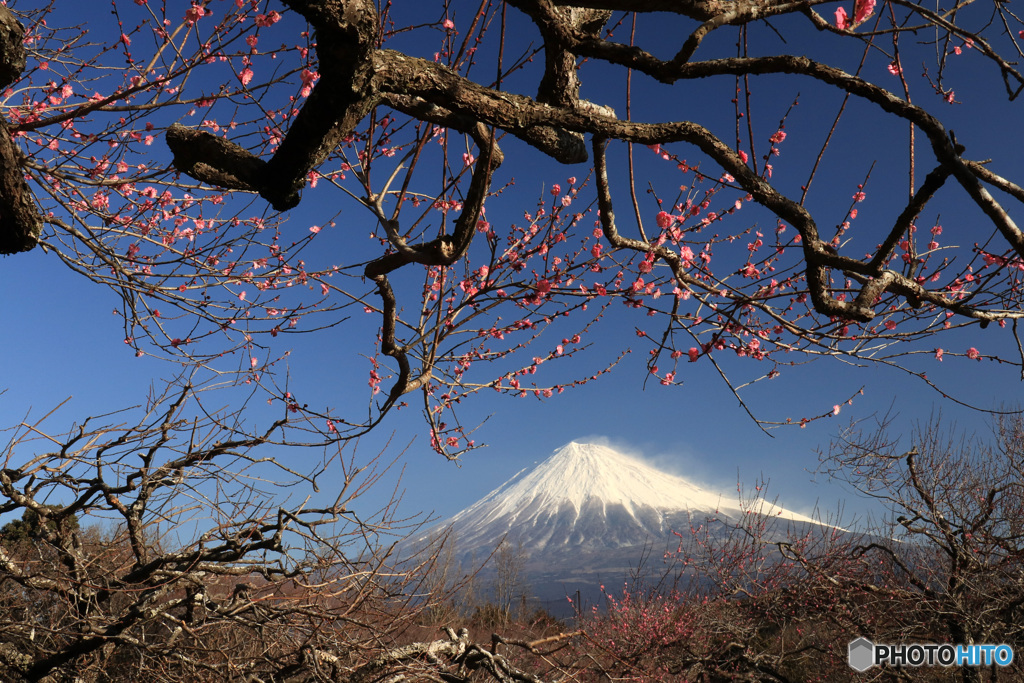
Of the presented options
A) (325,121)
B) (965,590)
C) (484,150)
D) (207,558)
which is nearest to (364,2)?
(325,121)

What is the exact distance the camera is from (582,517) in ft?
304

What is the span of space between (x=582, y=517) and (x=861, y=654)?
290 feet

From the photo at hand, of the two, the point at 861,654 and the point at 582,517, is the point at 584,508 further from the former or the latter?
the point at 861,654

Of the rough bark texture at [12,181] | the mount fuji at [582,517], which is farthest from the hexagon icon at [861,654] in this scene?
the mount fuji at [582,517]

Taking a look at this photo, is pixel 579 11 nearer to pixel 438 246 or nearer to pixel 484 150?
pixel 484 150

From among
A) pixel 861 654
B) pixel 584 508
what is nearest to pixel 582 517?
pixel 584 508

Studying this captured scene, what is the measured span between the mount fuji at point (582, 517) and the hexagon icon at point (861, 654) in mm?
70796

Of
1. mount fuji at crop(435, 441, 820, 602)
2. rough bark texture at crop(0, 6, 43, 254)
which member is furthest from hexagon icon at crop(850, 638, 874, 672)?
mount fuji at crop(435, 441, 820, 602)

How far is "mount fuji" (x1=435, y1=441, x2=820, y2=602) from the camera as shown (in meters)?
80.2

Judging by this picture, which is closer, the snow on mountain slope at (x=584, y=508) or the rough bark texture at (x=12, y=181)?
the rough bark texture at (x=12, y=181)

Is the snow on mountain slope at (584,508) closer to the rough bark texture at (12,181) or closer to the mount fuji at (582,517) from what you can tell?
the mount fuji at (582,517)

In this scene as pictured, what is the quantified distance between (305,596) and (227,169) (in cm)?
204

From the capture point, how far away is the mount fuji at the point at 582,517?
80.2 meters

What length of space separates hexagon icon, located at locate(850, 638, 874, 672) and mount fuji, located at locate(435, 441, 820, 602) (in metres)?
70.8
